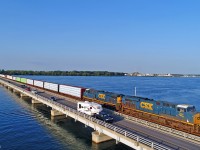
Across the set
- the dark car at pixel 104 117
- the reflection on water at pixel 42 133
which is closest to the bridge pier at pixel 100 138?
the reflection on water at pixel 42 133

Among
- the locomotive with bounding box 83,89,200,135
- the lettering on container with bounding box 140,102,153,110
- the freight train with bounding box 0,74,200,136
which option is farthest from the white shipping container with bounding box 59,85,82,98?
the lettering on container with bounding box 140,102,153,110

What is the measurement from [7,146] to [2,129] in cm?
1190

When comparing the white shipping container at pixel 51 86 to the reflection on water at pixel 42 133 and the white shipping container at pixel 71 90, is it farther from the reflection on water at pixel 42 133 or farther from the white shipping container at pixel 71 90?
the reflection on water at pixel 42 133

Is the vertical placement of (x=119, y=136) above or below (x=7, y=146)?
above

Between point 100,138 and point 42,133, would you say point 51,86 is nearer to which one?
point 42,133

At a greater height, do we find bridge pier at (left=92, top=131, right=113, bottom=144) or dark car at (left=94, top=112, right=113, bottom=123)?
dark car at (left=94, top=112, right=113, bottom=123)

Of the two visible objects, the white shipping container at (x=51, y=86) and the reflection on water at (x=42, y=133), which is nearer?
the reflection on water at (x=42, y=133)

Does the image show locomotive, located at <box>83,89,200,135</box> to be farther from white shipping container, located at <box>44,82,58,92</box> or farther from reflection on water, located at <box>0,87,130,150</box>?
white shipping container, located at <box>44,82,58,92</box>

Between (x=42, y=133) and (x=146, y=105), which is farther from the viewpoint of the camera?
(x=42, y=133)

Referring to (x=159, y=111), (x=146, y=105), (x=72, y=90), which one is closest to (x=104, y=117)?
(x=146, y=105)

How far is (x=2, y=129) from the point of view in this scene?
5409 centimetres

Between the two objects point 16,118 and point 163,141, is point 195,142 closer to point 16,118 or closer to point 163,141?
point 163,141

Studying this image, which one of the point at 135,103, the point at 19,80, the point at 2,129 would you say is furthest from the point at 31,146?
the point at 19,80

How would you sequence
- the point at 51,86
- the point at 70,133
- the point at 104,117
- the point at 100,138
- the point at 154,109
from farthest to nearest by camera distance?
the point at 51,86 < the point at 70,133 < the point at 154,109 < the point at 104,117 < the point at 100,138
